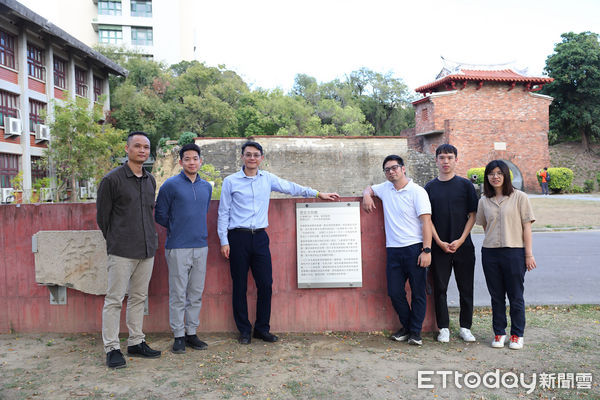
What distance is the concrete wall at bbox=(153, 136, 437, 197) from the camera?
72.3 ft

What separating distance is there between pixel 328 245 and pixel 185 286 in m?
1.46

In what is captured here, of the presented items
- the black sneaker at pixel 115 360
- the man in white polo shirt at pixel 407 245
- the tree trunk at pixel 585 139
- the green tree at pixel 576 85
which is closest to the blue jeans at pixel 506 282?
the man in white polo shirt at pixel 407 245

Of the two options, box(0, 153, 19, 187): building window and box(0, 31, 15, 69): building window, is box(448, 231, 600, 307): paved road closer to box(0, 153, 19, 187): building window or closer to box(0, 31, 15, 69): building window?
box(0, 153, 19, 187): building window

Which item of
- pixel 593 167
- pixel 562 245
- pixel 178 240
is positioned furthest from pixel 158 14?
pixel 178 240

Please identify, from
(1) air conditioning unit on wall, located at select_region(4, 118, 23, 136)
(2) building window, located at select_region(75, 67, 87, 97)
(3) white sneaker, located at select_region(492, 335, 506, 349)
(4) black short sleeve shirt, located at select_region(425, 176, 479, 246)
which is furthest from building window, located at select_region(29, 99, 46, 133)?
(3) white sneaker, located at select_region(492, 335, 506, 349)

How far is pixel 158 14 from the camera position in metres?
45.6

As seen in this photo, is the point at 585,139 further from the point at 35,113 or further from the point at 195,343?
the point at 195,343

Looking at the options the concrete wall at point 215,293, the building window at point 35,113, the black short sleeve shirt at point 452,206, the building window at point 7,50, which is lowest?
the concrete wall at point 215,293

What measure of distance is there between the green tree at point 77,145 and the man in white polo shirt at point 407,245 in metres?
20.9

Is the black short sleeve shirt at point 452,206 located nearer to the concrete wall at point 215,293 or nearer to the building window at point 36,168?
the concrete wall at point 215,293

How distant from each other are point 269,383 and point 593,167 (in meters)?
35.7

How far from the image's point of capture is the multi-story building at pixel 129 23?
43.3 m

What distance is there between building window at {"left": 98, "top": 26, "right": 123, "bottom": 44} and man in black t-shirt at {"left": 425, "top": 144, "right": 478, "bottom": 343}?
4709 centimetres

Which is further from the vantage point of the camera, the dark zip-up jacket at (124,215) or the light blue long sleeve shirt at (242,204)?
the light blue long sleeve shirt at (242,204)
